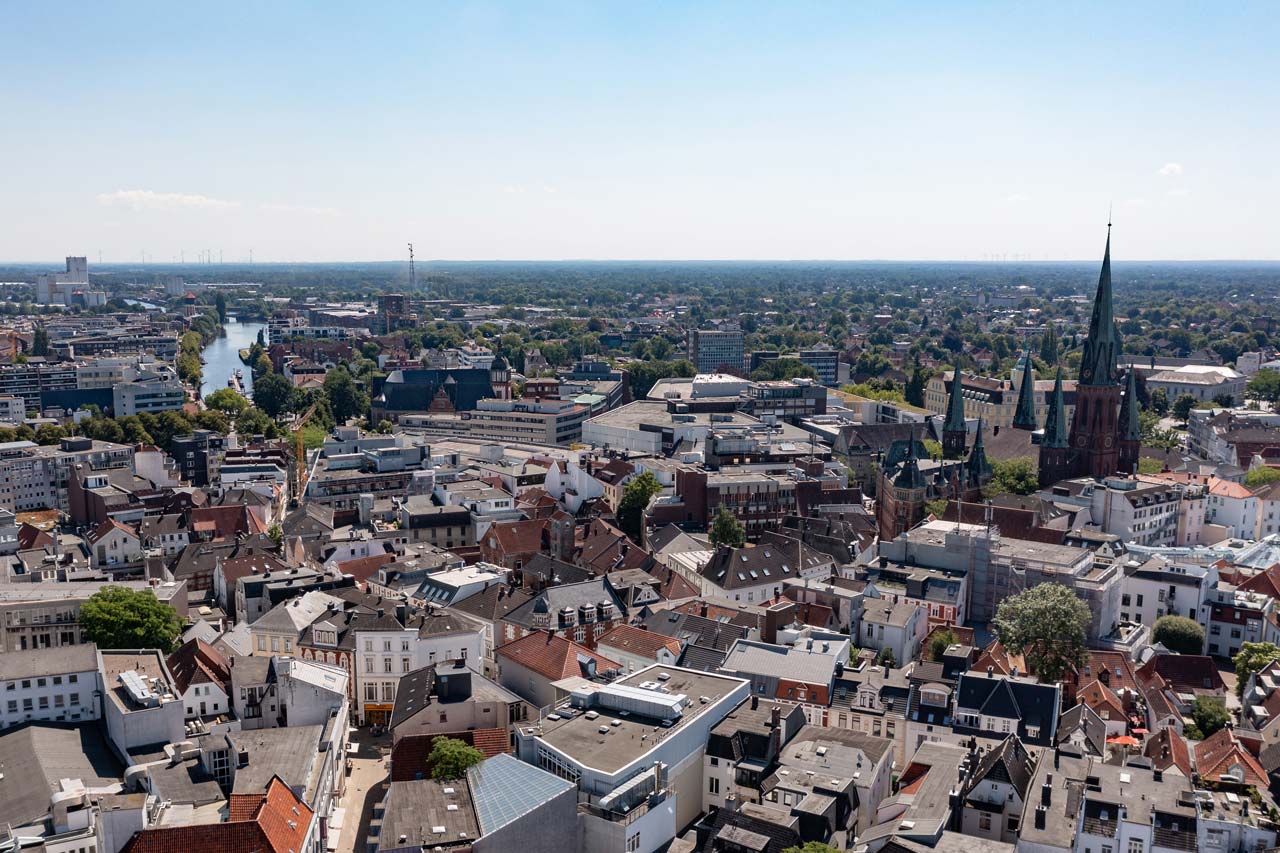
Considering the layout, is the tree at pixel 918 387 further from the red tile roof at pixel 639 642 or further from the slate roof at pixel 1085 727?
the slate roof at pixel 1085 727

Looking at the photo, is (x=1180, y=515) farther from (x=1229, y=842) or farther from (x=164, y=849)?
(x=164, y=849)

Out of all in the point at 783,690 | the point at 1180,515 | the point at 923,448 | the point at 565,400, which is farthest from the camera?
the point at 565,400

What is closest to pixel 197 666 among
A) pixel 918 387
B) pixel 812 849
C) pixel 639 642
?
pixel 639 642

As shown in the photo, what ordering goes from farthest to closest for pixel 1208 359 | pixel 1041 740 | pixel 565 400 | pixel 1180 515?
pixel 1208 359
pixel 565 400
pixel 1180 515
pixel 1041 740

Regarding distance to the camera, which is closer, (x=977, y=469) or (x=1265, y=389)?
(x=977, y=469)

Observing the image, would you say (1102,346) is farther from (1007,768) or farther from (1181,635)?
(1007,768)

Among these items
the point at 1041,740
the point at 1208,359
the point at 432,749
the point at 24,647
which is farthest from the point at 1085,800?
the point at 1208,359

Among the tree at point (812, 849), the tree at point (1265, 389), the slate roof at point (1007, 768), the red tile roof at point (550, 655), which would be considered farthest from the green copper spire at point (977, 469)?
the tree at point (1265, 389)
